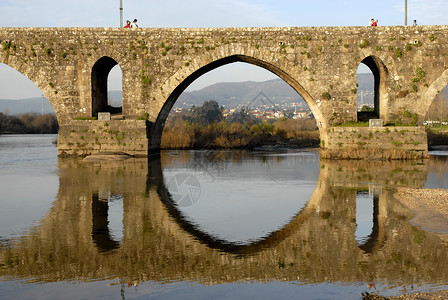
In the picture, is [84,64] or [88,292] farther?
[84,64]

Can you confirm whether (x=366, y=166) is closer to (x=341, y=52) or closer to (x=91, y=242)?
(x=341, y=52)

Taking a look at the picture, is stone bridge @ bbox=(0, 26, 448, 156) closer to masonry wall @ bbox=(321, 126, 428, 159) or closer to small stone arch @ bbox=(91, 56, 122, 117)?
masonry wall @ bbox=(321, 126, 428, 159)

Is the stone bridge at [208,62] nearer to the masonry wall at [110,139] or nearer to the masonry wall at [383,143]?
the masonry wall at [110,139]

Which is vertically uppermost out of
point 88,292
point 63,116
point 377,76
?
point 377,76

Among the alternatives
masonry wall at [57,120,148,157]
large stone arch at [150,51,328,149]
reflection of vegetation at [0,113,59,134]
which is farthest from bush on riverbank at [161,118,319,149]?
reflection of vegetation at [0,113,59,134]

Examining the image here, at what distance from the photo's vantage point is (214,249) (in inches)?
295

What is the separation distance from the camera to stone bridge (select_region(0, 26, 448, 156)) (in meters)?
21.9

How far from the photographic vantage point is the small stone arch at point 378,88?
2233 centimetres

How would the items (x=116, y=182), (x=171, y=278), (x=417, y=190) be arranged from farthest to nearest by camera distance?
1. (x=116, y=182)
2. (x=417, y=190)
3. (x=171, y=278)

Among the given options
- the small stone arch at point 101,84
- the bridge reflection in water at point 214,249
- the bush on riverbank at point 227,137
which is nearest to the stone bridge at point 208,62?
the small stone arch at point 101,84

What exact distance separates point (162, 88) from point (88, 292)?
1722cm

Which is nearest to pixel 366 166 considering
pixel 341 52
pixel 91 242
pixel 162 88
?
pixel 341 52

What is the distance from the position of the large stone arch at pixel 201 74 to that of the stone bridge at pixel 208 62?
46 mm

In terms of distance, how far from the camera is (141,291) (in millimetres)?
5789
